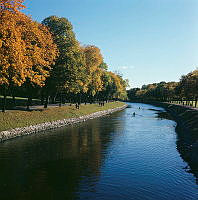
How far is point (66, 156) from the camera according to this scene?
29344 millimetres

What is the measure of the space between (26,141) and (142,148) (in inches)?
672

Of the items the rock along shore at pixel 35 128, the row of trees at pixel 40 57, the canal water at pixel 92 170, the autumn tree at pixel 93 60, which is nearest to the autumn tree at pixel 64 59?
the row of trees at pixel 40 57

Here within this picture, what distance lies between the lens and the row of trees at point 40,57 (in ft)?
117

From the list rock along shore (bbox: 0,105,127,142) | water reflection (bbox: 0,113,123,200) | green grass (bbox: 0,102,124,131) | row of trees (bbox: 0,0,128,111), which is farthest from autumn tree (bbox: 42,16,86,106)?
water reflection (bbox: 0,113,123,200)

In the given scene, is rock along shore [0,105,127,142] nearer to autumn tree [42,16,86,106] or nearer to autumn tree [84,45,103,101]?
autumn tree [42,16,86,106]

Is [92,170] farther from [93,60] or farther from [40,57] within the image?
[93,60]

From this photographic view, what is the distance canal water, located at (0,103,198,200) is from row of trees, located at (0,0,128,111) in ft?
37.8

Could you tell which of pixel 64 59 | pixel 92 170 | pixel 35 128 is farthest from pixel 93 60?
pixel 92 170

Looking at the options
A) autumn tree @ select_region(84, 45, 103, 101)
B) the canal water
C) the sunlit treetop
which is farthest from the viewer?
autumn tree @ select_region(84, 45, 103, 101)

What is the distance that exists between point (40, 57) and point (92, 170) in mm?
26492

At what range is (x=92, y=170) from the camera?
79.8 feet

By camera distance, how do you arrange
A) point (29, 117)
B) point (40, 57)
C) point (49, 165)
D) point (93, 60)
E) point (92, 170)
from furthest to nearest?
point (93, 60)
point (29, 117)
point (40, 57)
point (49, 165)
point (92, 170)

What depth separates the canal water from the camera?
1888 centimetres

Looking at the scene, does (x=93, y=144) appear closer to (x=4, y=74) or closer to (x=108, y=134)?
(x=108, y=134)
